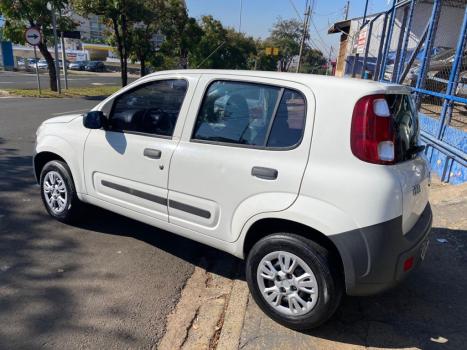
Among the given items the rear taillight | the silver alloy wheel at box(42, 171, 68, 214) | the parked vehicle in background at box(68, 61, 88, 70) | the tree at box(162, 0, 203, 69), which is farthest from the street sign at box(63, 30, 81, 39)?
the parked vehicle in background at box(68, 61, 88, 70)

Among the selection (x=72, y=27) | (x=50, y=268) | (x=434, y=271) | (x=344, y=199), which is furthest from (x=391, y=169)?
(x=72, y=27)

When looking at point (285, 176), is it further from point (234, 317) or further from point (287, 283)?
point (234, 317)

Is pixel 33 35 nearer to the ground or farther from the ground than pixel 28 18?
nearer to the ground

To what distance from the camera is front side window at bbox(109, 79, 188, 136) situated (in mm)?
3430

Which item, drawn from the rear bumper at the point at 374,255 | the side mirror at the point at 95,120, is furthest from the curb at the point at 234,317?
the side mirror at the point at 95,120

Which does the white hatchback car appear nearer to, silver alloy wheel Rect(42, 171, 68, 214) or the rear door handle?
the rear door handle

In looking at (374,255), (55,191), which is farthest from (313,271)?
(55,191)

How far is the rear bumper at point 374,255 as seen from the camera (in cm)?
247

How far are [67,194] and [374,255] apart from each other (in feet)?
10.4

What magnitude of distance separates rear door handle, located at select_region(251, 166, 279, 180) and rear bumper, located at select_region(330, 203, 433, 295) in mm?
570

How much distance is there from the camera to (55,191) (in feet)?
14.3

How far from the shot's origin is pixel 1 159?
22.4 feet

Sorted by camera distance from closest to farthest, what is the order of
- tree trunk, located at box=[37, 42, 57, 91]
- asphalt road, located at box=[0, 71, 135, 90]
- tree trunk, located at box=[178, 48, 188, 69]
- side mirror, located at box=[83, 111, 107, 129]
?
side mirror, located at box=[83, 111, 107, 129] < tree trunk, located at box=[37, 42, 57, 91] < asphalt road, located at box=[0, 71, 135, 90] < tree trunk, located at box=[178, 48, 188, 69]

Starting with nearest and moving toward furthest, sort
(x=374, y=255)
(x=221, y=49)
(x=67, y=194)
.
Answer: (x=374, y=255) → (x=67, y=194) → (x=221, y=49)
